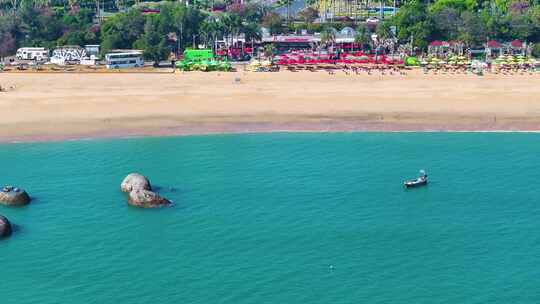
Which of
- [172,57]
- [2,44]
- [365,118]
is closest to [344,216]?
[365,118]

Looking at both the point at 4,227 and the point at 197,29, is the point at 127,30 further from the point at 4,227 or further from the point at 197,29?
the point at 4,227

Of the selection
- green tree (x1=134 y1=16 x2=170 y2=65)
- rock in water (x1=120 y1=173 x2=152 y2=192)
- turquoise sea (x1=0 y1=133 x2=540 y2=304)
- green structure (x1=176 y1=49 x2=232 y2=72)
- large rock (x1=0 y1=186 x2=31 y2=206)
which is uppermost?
green tree (x1=134 y1=16 x2=170 y2=65)

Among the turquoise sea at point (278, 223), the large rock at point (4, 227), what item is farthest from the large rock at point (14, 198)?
the large rock at point (4, 227)

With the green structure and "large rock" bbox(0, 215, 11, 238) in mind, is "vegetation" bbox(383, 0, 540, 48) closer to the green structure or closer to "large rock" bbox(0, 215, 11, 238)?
the green structure

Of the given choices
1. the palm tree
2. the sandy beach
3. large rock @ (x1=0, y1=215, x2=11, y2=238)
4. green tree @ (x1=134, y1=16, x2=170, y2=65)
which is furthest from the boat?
the palm tree

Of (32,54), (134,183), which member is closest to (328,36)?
(32,54)

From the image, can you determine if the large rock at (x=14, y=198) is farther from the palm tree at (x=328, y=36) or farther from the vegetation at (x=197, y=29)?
the palm tree at (x=328, y=36)
